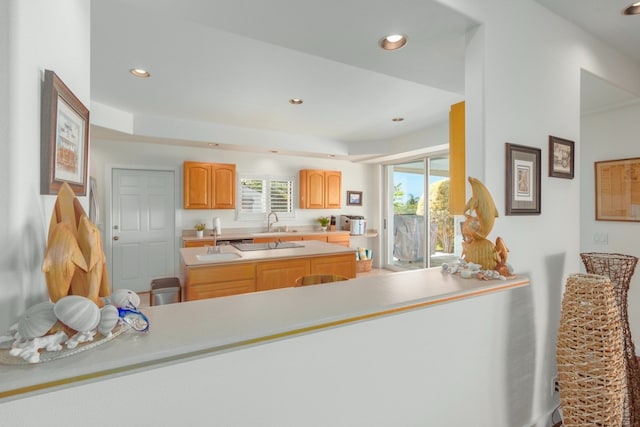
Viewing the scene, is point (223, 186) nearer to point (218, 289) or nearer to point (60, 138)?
point (218, 289)

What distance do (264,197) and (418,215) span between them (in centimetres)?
295

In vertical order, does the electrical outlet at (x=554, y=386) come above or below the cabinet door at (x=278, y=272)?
below

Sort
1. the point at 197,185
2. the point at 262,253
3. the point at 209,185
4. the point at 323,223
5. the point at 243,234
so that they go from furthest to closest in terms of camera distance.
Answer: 1. the point at 323,223
2. the point at 243,234
3. the point at 209,185
4. the point at 197,185
5. the point at 262,253

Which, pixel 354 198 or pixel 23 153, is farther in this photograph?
pixel 354 198

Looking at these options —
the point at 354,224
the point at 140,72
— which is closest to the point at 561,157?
the point at 140,72

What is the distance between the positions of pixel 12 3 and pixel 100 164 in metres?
4.63

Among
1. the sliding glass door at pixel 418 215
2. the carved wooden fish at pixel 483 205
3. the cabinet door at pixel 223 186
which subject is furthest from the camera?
the sliding glass door at pixel 418 215

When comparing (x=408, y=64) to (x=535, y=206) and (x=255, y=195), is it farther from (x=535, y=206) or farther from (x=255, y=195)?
(x=255, y=195)

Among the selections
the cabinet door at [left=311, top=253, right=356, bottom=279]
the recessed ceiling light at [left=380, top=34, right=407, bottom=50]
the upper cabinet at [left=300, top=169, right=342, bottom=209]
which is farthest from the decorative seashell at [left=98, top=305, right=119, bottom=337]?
the upper cabinet at [left=300, top=169, right=342, bottom=209]

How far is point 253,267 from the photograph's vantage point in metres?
2.87

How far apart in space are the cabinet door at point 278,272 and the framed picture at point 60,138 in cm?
204

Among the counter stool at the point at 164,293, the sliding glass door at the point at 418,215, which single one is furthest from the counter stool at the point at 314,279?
the sliding glass door at the point at 418,215

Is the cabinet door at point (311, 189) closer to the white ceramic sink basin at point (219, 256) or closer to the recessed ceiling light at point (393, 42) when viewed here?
the white ceramic sink basin at point (219, 256)

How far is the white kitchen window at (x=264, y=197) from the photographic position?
5465 millimetres
